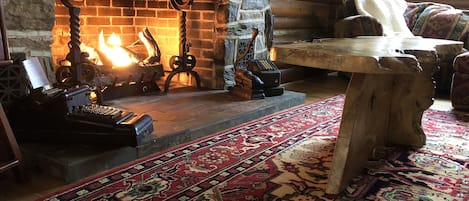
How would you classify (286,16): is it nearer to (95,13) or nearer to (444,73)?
(444,73)

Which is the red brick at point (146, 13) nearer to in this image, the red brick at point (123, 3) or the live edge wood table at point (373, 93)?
the red brick at point (123, 3)

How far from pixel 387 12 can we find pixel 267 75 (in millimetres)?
1959

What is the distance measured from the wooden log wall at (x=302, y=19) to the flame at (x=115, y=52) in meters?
1.59

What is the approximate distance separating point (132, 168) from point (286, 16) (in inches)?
116

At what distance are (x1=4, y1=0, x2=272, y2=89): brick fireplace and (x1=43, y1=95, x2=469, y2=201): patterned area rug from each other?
0.96 m

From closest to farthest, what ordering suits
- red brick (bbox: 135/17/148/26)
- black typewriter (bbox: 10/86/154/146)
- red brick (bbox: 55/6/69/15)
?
black typewriter (bbox: 10/86/154/146)
red brick (bbox: 55/6/69/15)
red brick (bbox: 135/17/148/26)

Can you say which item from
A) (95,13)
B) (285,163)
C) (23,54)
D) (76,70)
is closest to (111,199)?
(285,163)

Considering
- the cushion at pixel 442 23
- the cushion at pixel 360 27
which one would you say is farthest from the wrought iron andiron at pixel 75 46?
the cushion at pixel 442 23

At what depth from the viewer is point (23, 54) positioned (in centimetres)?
207

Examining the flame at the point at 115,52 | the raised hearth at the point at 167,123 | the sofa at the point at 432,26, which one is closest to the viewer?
the raised hearth at the point at 167,123

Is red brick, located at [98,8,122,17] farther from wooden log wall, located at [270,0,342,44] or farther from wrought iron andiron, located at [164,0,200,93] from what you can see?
wooden log wall, located at [270,0,342,44]

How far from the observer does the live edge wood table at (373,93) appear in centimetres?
154

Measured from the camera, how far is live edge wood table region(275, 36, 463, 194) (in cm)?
154

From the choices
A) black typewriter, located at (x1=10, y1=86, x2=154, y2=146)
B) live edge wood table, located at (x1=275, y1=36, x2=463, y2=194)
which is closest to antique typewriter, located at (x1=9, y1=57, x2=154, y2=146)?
black typewriter, located at (x1=10, y1=86, x2=154, y2=146)
